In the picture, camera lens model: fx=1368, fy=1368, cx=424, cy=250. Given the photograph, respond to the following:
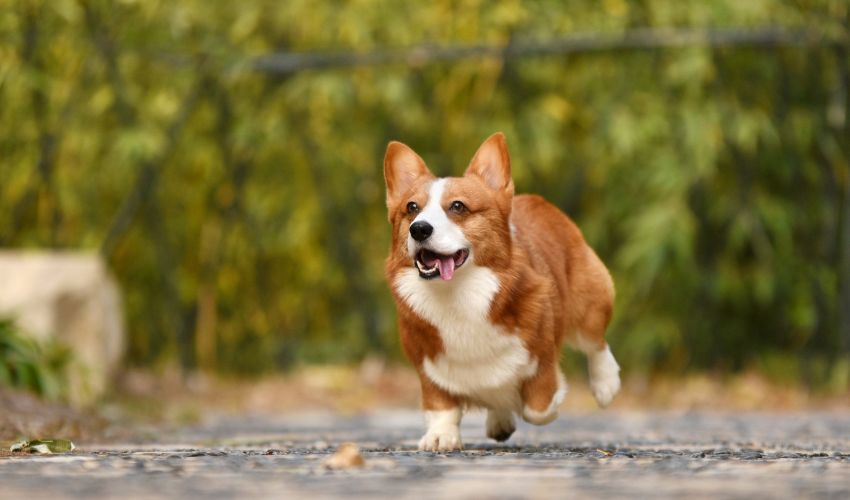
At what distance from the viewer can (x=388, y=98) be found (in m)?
8.55

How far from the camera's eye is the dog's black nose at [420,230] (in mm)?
3572

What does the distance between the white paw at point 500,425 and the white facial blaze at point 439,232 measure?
2.40ft

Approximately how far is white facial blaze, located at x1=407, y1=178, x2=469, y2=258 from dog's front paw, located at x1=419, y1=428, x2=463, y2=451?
1.71 ft

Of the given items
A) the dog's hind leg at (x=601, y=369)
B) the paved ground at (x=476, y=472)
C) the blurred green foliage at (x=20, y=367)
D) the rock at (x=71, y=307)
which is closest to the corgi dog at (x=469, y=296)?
the paved ground at (x=476, y=472)

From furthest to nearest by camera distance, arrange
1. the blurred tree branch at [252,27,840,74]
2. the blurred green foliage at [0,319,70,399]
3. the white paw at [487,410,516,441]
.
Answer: the blurred tree branch at [252,27,840,74] → the blurred green foliage at [0,319,70,399] → the white paw at [487,410,516,441]

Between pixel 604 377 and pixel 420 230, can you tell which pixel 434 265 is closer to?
pixel 420 230

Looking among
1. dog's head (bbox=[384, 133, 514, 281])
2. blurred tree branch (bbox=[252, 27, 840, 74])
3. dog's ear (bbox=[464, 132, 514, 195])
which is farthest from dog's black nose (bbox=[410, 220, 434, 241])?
blurred tree branch (bbox=[252, 27, 840, 74])

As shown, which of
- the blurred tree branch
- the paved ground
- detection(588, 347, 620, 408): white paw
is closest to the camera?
the paved ground

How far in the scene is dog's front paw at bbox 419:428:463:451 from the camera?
3.76 meters

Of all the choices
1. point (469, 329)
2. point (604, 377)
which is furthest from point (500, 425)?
point (469, 329)

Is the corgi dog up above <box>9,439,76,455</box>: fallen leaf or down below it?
above

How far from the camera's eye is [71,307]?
7.35 metres

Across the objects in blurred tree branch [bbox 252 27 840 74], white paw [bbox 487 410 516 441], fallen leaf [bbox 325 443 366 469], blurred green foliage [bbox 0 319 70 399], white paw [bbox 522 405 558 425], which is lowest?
fallen leaf [bbox 325 443 366 469]

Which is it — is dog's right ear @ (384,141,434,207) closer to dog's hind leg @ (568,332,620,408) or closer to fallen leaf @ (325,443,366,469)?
dog's hind leg @ (568,332,620,408)
